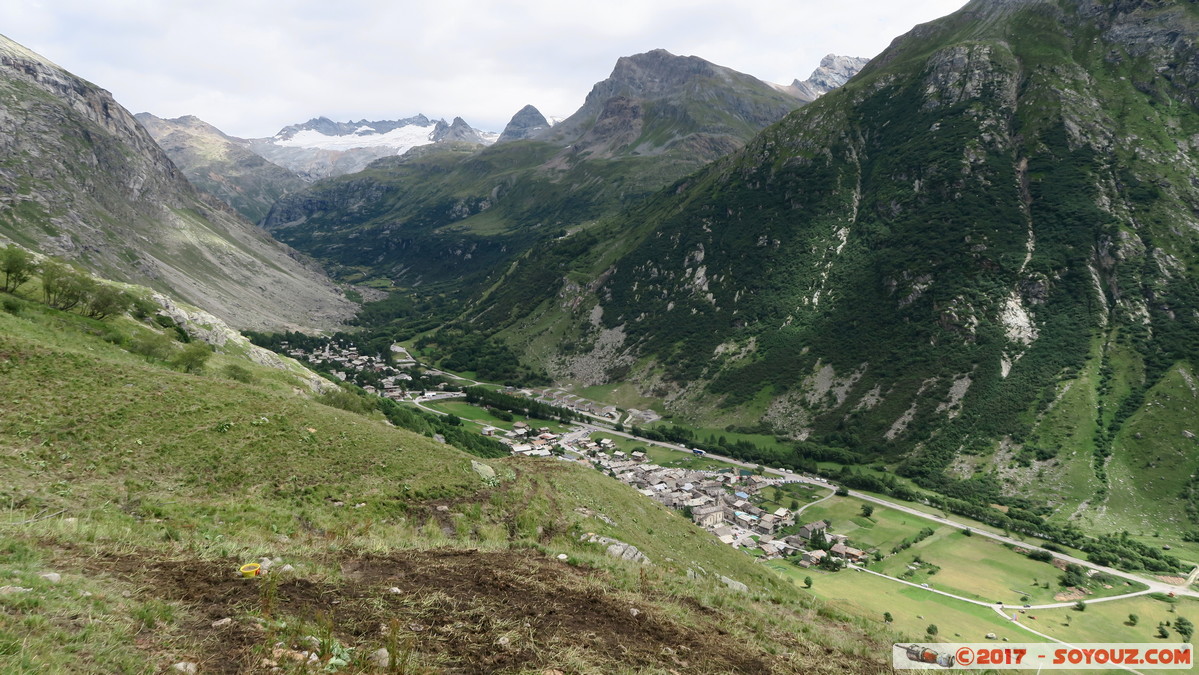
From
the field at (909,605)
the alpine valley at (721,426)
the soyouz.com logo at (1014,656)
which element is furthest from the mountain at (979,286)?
the soyouz.com logo at (1014,656)

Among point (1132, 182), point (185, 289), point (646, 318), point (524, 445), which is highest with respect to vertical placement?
point (1132, 182)

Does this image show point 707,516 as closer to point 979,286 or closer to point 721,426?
point 721,426

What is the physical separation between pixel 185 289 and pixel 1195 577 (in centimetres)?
26012

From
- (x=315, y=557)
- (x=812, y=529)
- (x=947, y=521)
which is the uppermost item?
(x=315, y=557)

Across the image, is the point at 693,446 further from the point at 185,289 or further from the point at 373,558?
the point at 185,289

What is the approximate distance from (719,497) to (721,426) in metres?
43.3

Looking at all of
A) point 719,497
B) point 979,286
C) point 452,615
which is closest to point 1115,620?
point 719,497

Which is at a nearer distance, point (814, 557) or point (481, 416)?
point (814, 557)

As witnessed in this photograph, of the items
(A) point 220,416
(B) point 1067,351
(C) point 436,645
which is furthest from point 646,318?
(C) point 436,645

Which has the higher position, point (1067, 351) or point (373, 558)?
point (1067, 351)

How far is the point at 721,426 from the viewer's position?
134125mm

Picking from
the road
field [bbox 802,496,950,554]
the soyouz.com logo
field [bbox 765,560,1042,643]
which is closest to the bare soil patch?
the soyouz.com logo

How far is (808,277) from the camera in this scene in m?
160

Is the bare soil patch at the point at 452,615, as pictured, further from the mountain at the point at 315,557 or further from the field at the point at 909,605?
the field at the point at 909,605
